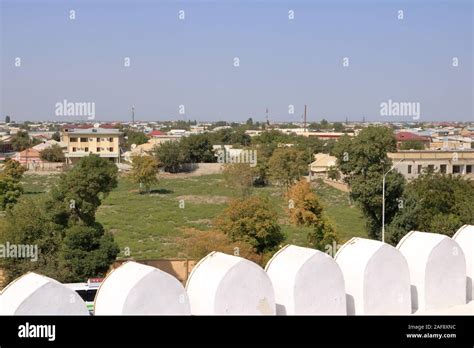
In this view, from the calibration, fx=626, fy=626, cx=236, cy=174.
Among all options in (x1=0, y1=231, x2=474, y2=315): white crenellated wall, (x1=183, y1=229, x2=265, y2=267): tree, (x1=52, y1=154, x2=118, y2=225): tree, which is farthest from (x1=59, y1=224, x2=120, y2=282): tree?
(x1=0, y1=231, x2=474, y2=315): white crenellated wall

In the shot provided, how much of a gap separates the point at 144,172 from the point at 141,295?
35.9 meters

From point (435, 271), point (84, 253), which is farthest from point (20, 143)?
point (435, 271)

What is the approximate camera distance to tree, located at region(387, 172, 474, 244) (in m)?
21.0

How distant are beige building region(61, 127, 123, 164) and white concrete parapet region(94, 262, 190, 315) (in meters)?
50.8

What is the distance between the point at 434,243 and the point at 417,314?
84 cm

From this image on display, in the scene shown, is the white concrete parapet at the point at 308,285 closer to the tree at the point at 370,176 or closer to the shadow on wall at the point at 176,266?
the shadow on wall at the point at 176,266

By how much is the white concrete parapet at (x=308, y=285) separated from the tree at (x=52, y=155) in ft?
171

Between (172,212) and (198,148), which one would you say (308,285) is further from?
(198,148)

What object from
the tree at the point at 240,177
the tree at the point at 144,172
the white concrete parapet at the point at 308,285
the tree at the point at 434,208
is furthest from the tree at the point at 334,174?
the white concrete parapet at the point at 308,285

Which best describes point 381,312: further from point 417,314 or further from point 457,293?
point 457,293

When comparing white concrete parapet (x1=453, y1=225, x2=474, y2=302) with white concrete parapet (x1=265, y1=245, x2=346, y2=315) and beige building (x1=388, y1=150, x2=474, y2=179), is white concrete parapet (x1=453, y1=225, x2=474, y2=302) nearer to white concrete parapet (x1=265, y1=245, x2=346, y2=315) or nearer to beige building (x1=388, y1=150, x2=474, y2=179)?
white concrete parapet (x1=265, y1=245, x2=346, y2=315)

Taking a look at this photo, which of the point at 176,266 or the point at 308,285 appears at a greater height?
the point at 308,285

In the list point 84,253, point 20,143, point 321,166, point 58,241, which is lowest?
point 84,253

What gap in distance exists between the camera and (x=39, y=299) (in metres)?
5.36
